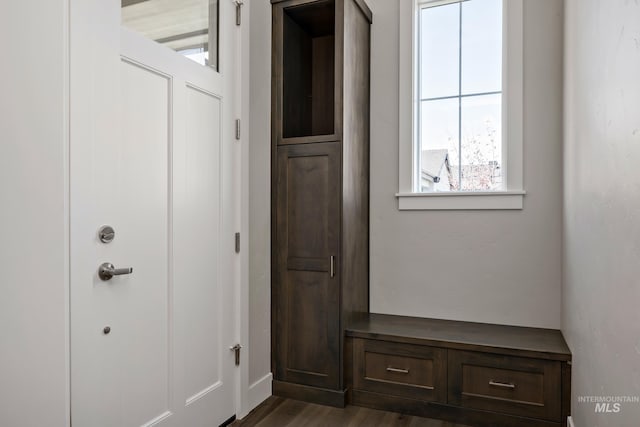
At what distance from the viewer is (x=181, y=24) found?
2.05 metres

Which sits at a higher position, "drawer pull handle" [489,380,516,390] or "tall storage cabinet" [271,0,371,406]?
"tall storage cabinet" [271,0,371,406]

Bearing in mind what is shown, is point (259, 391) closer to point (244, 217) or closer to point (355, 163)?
point (244, 217)

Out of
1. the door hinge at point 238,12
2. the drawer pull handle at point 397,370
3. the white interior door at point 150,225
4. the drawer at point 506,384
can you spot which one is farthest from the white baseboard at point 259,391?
the door hinge at point 238,12

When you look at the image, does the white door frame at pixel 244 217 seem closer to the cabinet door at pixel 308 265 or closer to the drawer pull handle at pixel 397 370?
the cabinet door at pixel 308 265

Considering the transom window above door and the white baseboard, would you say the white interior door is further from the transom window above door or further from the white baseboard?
the white baseboard

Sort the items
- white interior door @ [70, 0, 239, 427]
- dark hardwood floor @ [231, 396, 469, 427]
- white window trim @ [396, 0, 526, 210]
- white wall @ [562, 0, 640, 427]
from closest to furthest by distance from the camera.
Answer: white wall @ [562, 0, 640, 427], white interior door @ [70, 0, 239, 427], dark hardwood floor @ [231, 396, 469, 427], white window trim @ [396, 0, 526, 210]

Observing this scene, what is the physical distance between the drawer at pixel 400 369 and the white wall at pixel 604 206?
0.65 meters

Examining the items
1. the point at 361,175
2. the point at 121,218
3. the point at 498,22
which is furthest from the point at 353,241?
the point at 498,22

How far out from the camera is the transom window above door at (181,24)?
71.1 inches

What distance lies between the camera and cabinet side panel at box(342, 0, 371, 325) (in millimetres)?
2590

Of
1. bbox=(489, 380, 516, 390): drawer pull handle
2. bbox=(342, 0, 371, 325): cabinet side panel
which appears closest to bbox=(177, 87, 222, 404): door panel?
bbox=(342, 0, 371, 325): cabinet side panel

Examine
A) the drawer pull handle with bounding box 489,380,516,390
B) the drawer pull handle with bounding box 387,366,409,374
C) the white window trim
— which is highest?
the white window trim

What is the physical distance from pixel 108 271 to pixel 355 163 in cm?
160

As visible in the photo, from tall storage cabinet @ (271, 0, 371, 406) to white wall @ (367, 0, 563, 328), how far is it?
201 millimetres
